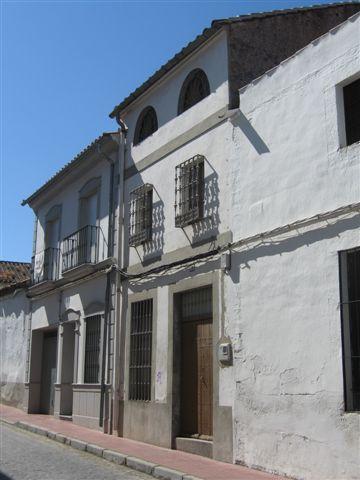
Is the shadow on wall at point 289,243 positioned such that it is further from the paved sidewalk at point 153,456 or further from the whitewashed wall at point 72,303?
the whitewashed wall at point 72,303

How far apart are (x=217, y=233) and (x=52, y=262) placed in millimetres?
8413

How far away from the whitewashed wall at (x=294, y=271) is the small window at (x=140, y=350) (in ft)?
9.08

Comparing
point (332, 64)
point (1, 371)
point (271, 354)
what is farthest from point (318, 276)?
point (1, 371)

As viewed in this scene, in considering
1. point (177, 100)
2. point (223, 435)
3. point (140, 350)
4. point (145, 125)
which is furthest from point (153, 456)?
point (145, 125)

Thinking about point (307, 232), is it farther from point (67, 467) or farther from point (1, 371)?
point (1, 371)

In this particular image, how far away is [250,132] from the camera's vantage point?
30.7 ft

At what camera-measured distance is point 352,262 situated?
7.33 metres

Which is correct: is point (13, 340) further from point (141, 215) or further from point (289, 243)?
point (289, 243)

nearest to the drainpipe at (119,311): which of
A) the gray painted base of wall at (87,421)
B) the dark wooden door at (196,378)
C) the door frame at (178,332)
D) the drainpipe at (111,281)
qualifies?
the drainpipe at (111,281)

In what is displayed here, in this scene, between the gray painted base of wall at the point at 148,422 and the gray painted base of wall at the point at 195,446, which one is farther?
the gray painted base of wall at the point at 148,422

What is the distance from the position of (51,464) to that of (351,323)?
507 cm

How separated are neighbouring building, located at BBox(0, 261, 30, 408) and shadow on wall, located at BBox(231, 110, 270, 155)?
37.8ft

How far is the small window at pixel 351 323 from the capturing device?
7.06 metres

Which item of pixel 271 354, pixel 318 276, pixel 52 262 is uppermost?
pixel 52 262
